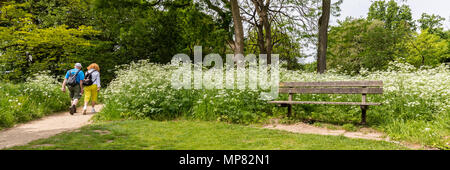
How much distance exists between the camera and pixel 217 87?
7332 mm

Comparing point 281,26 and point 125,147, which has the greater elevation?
point 281,26

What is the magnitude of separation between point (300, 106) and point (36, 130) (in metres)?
6.38

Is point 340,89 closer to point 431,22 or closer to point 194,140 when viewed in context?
point 194,140

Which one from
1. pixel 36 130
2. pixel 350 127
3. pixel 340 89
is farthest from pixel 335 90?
pixel 36 130

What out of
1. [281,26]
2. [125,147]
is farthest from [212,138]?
[281,26]

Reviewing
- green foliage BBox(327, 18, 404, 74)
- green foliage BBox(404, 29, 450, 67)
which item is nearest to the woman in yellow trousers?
green foliage BBox(327, 18, 404, 74)

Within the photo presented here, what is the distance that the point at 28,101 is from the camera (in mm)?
8555

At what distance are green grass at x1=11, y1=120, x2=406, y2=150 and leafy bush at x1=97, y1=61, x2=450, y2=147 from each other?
3.37 ft

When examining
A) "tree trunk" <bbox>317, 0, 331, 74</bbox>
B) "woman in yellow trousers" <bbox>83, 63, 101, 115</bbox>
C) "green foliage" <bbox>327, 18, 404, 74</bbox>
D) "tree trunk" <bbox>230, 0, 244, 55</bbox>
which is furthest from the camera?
"green foliage" <bbox>327, 18, 404, 74</bbox>

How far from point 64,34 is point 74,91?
615cm

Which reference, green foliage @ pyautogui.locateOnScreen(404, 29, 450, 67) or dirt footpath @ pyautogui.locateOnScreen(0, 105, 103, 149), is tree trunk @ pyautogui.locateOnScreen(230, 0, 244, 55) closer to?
dirt footpath @ pyautogui.locateOnScreen(0, 105, 103, 149)

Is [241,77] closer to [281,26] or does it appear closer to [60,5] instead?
[281,26]

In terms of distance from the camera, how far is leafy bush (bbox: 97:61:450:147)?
5.54 metres

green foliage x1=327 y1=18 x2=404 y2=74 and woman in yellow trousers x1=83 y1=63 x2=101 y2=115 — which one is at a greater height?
green foliage x1=327 y1=18 x2=404 y2=74
